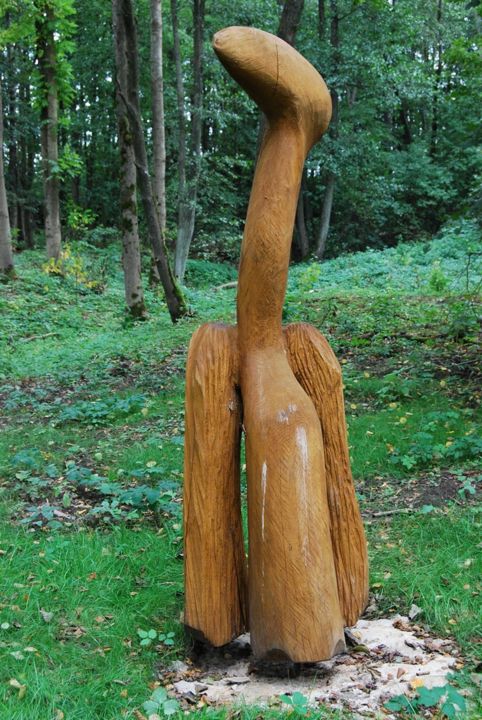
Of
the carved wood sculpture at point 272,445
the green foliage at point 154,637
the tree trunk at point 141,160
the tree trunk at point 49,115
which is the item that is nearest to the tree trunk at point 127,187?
the tree trunk at point 141,160

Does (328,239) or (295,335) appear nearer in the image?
(295,335)

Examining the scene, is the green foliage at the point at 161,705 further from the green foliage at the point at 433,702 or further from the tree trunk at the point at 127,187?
the tree trunk at the point at 127,187

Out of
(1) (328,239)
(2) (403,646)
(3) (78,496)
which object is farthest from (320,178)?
(2) (403,646)

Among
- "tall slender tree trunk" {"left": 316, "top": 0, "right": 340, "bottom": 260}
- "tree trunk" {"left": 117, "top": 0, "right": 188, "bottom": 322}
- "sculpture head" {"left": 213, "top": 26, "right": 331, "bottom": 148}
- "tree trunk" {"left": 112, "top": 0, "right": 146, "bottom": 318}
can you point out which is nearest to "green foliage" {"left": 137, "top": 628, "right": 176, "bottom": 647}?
"sculpture head" {"left": 213, "top": 26, "right": 331, "bottom": 148}

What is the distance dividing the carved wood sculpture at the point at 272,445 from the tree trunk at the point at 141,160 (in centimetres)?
761

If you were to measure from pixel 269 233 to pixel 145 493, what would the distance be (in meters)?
2.37

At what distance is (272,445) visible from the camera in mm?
2977

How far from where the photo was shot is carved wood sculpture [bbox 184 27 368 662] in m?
2.87

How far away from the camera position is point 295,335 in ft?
10.8

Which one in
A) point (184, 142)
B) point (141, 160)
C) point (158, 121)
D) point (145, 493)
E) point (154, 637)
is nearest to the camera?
point (154, 637)

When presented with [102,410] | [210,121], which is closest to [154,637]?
[102,410]

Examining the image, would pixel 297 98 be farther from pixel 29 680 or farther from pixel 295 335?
pixel 29 680

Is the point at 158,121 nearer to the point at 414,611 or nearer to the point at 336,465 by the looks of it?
the point at 336,465

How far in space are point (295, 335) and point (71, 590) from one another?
1822mm
